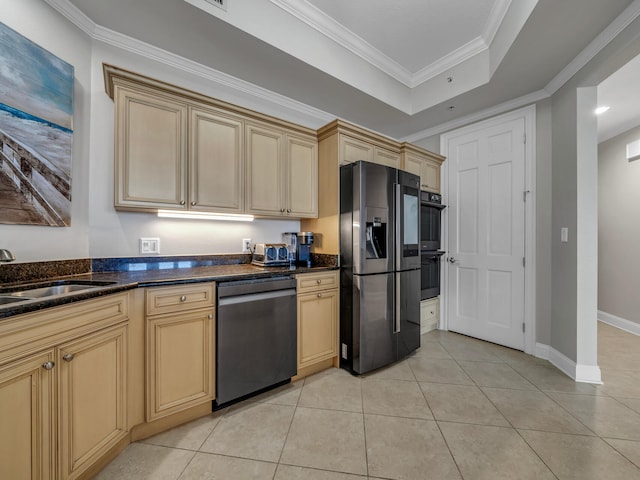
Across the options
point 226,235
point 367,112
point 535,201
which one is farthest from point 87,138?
point 535,201

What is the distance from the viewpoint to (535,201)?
2627 mm

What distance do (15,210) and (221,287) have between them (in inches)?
47.7

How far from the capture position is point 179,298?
1.58m

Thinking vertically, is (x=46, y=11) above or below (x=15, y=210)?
above

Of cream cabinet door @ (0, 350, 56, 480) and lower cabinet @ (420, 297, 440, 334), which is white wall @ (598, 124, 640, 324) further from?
cream cabinet door @ (0, 350, 56, 480)

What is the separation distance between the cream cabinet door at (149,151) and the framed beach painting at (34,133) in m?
0.36

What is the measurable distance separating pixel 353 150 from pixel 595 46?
6.31ft

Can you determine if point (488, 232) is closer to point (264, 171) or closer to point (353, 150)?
point (353, 150)

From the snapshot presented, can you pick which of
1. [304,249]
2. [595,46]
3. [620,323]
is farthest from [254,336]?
[620,323]

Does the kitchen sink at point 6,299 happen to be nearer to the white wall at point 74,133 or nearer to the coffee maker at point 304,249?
the white wall at point 74,133

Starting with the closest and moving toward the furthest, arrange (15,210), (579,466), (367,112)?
(579,466) → (15,210) → (367,112)

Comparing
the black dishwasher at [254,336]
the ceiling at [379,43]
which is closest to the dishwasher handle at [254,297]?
the black dishwasher at [254,336]

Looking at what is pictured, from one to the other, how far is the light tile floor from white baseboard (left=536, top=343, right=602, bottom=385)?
8 centimetres

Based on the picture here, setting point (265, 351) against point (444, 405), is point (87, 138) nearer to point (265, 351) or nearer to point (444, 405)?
point (265, 351)
